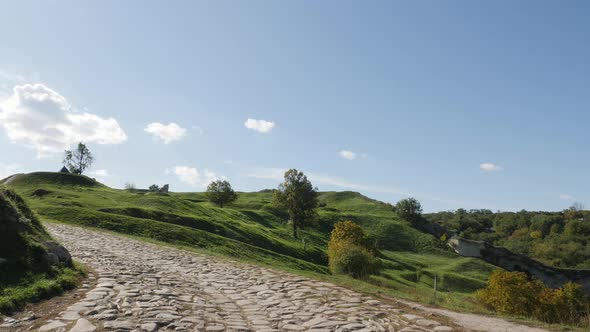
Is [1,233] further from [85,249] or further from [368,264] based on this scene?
[368,264]

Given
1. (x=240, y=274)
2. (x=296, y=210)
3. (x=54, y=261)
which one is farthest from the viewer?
(x=296, y=210)

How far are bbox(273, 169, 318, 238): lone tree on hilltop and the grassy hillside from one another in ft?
157

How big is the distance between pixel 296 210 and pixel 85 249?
44537mm

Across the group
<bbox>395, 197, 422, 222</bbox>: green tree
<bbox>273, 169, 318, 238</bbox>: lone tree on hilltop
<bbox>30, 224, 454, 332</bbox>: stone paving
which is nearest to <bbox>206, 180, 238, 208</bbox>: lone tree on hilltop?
<bbox>273, 169, 318, 238</bbox>: lone tree on hilltop

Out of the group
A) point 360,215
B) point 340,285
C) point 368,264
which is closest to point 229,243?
point 368,264

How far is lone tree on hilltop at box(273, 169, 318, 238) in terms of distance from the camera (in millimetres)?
59562

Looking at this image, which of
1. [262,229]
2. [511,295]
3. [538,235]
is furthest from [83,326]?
[538,235]

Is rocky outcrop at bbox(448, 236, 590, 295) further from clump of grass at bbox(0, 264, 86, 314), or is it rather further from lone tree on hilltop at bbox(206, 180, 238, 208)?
clump of grass at bbox(0, 264, 86, 314)

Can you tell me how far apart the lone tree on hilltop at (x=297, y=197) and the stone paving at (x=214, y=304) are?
44.6 m

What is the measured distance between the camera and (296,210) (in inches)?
2368

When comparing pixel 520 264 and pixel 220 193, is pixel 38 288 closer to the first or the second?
pixel 220 193

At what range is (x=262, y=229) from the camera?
5719 centimetres

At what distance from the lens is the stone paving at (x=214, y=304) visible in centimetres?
747

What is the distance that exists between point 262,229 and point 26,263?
48.2 m
